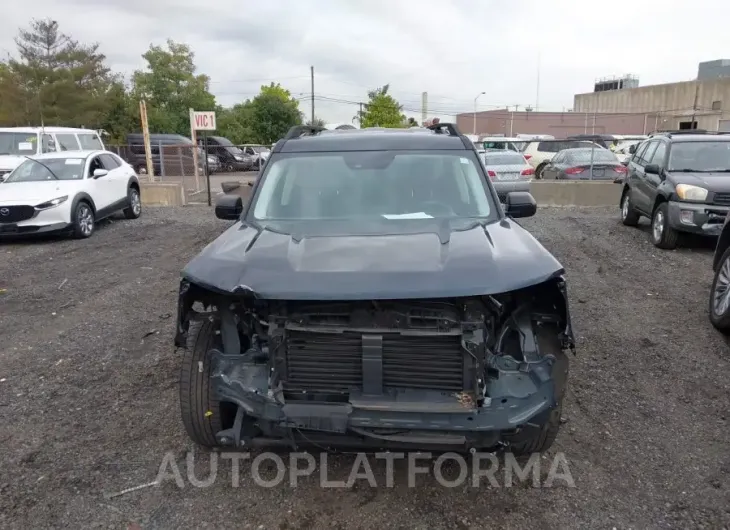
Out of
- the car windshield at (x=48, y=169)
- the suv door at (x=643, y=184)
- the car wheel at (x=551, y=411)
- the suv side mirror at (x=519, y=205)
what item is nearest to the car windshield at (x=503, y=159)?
the suv door at (x=643, y=184)

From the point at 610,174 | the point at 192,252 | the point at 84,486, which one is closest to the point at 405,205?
the point at 84,486

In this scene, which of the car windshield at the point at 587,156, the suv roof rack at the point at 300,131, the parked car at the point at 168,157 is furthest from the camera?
the parked car at the point at 168,157

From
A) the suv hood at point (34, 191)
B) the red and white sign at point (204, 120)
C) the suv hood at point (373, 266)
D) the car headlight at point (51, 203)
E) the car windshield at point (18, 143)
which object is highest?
the red and white sign at point (204, 120)

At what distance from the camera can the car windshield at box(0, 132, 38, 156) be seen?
45.4ft

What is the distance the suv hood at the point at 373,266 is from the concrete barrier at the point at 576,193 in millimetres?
11800

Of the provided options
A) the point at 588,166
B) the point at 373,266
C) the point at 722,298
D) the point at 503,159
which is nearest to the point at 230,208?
the point at 373,266

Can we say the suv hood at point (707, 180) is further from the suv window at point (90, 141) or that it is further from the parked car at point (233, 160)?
the parked car at point (233, 160)

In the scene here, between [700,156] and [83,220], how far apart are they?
415 inches

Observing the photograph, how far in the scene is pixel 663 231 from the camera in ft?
29.1

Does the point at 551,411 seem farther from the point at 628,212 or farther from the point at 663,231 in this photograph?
the point at 628,212

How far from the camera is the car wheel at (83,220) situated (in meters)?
10.4

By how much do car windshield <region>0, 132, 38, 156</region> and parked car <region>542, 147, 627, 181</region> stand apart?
44.0 feet

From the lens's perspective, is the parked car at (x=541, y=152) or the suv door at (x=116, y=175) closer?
the suv door at (x=116, y=175)

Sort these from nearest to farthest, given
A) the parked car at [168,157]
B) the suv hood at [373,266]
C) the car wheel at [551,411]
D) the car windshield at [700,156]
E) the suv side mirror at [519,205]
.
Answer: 1. the suv hood at [373,266]
2. the car wheel at [551,411]
3. the suv side mirror at [519,205]
4. the car windshield at [700,156]
5. the parked car at [168,157]
